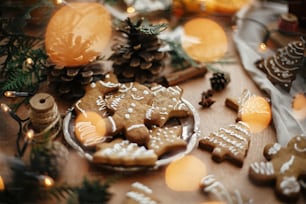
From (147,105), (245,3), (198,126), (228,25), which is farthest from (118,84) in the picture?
(245,3)

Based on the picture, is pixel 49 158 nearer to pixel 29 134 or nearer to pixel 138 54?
pixel 29 134

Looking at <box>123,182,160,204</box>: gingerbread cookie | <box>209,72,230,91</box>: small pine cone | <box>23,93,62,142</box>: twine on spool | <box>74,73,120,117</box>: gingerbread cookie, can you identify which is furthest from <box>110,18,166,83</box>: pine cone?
<box>123,182,160,204</box>: gingerbread cookie

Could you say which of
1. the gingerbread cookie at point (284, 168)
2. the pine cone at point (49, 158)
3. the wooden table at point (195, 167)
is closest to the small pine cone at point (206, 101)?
the wooden table at point (195, 167)

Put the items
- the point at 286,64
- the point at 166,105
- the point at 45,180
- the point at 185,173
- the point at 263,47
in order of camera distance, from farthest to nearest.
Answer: the point at 263,47
the point at 286,64
the point at 166,105
the point at 185,173
the point at 45,180

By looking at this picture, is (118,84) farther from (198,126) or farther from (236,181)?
(236,181)

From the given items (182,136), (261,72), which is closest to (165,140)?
(182,136)
